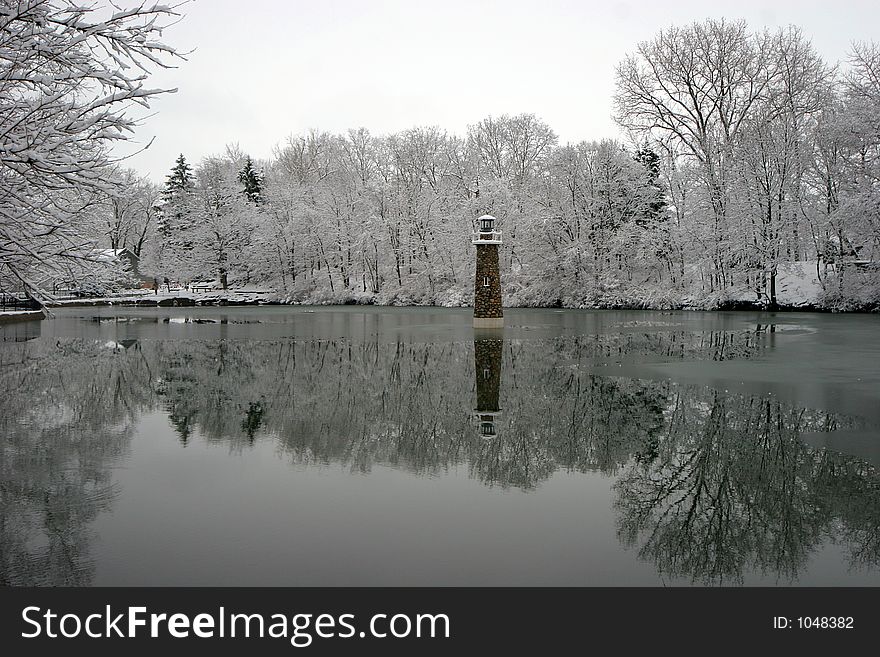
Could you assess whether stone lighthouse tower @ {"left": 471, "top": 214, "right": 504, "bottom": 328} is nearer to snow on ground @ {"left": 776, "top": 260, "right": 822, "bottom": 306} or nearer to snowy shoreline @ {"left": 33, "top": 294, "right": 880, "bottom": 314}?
snowy shoreline @ {"left": 33, "top": 294, "right": 880, "bottom": 314}

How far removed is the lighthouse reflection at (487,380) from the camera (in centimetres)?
995

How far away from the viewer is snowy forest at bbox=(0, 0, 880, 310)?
21.0 ft

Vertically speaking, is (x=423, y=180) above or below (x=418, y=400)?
above

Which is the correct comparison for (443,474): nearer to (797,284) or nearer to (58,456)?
(58,456)

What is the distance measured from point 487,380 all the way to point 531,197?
148 feet

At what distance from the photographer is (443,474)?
750 centimetres

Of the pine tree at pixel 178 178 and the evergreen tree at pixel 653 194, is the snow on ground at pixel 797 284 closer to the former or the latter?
the evergreen tree at pixel 653 194

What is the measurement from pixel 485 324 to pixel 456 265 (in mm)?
30767

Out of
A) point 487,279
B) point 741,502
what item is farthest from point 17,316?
point 741,502

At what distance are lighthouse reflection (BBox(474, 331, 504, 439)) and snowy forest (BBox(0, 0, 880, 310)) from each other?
527cm

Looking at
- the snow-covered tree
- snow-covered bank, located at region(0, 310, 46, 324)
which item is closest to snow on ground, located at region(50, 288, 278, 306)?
snow-covered bank, located at region(0, 310, 46, 324)
